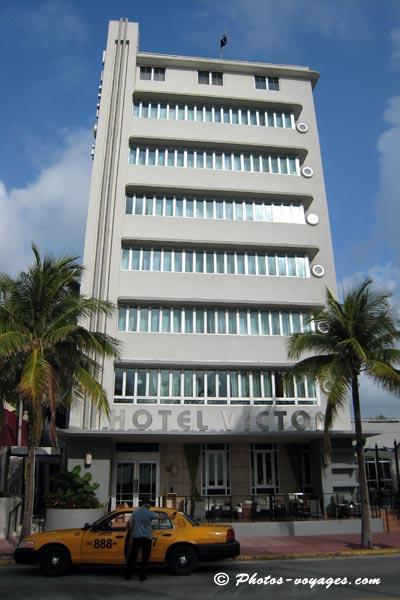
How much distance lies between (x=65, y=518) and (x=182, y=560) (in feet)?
23.3

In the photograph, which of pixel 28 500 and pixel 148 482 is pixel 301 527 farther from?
pixel 28 500

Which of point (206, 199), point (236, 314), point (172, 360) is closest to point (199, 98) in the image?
point (206, 199)

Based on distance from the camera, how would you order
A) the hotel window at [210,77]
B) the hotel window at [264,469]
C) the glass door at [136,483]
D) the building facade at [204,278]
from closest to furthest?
the building facade at [204,278] < the glass door at [136,483] < the hotel window at [264,469] < the hotel window at [210,77]

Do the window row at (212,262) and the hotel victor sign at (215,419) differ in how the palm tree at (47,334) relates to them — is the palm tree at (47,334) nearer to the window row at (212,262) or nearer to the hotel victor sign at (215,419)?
the hotel victor sign at (215,419)

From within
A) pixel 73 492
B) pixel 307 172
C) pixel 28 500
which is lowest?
pixel 28 500

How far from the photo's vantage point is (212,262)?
27.0m

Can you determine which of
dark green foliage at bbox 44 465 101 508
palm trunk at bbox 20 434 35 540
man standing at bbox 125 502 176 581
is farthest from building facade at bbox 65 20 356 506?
man standing at bbox 125 502 176 581

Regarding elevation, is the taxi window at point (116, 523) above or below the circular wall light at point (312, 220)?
below

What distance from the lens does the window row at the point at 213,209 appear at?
91.0 ft

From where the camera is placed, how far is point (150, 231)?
26797 mm

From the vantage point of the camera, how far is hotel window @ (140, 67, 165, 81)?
30775 mm

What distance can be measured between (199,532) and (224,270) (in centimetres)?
1580

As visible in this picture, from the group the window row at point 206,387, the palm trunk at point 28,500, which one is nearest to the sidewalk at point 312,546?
the palm trunk at point 28,500

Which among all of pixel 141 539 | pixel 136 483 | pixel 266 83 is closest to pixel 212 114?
pixel 266 83
